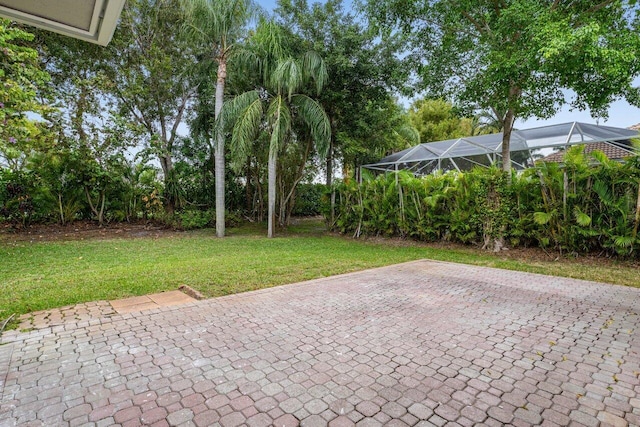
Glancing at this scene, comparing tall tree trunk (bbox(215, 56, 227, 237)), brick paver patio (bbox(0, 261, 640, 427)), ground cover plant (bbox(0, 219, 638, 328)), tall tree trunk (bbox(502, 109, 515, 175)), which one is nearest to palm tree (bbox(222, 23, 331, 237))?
tall tree trunk (bbox(215, 56, 227, 237))

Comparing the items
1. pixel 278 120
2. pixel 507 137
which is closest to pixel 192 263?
pixel 278 120

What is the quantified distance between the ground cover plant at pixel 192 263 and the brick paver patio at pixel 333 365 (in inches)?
45.1

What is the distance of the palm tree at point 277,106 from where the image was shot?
415 inches

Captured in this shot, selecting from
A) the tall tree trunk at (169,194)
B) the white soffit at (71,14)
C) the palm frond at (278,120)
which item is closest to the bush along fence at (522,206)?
the palm frond at (278,120)

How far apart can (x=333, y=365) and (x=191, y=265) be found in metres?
4.83

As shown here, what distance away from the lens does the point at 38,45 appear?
1196 centimetres

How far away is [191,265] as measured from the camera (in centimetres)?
678

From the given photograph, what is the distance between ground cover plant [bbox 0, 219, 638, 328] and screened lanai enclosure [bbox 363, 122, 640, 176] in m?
4.50

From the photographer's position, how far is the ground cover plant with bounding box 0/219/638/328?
497 centimetres

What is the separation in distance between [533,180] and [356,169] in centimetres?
947

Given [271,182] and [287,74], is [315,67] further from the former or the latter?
[271,182]

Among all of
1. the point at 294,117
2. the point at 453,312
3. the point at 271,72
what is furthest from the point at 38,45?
the point at 453,312

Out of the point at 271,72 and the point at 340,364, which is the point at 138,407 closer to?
the point at 340,364

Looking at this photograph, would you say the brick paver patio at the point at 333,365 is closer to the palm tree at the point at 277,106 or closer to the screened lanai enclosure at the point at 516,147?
the palm tree at the point at 277,106
